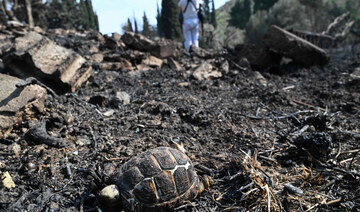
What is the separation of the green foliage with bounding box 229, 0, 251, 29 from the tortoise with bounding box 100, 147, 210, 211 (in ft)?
Result: 83.2

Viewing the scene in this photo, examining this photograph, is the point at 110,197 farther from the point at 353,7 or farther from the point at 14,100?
the point at 353,7

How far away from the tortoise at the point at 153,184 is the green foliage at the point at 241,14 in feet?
83.2

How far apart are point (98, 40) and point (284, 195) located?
6844mm

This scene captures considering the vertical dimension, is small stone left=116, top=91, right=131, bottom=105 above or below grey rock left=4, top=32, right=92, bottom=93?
below

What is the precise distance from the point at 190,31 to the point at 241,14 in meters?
19.4

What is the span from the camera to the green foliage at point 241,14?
2467 cm

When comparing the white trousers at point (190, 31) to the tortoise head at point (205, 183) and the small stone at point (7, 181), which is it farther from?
the small stone at point (7, 181)

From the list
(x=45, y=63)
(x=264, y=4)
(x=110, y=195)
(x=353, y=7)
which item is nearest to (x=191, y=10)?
(x=45, y=63)

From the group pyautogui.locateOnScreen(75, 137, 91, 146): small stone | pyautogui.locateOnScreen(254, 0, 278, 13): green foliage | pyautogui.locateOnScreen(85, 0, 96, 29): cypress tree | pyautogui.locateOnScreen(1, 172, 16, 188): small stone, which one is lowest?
pyautogui.locateOnScreen(75, 137, 91, 146): small stone

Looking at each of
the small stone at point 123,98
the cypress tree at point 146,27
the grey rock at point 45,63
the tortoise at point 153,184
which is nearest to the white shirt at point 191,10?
the cypress tree at point 146,27

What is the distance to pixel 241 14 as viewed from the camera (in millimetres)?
25547

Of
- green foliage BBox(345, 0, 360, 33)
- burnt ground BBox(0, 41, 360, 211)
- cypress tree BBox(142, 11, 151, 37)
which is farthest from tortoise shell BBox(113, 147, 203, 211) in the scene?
green foliage BBox(345, 0, 360, 33)

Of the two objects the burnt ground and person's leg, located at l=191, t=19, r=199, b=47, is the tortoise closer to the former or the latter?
the burnt ground

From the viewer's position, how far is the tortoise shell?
5.19ft
